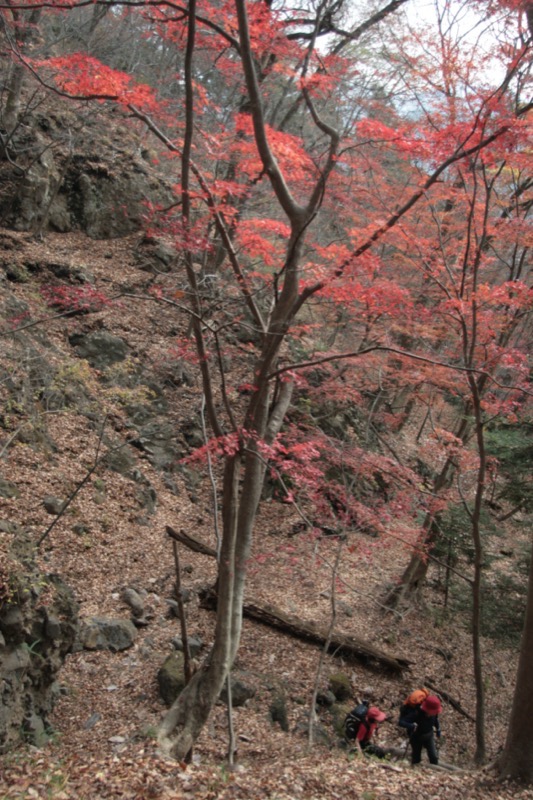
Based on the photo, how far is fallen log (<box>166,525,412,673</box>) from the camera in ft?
27.5

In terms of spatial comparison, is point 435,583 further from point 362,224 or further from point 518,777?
point 362,224

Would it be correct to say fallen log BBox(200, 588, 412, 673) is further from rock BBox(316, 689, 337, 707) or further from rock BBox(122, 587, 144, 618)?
rock BBox(122, 587, 144, 618)

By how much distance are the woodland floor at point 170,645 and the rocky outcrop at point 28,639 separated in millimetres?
292

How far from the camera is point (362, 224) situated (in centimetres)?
1251

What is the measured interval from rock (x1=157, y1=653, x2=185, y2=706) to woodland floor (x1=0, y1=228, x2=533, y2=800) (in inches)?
5.2

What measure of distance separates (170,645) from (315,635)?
244 cm

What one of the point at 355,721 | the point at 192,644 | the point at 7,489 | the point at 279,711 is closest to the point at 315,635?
the point at 279,711

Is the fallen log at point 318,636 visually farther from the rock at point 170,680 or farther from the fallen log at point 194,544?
the rock at point 170,680

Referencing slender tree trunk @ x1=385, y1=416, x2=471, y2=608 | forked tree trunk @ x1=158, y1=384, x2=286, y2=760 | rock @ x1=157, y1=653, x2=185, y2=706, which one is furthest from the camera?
slender tree trunk @ x1=385, y1=416, x2=471, y2=608

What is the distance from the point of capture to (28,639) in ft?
16.8

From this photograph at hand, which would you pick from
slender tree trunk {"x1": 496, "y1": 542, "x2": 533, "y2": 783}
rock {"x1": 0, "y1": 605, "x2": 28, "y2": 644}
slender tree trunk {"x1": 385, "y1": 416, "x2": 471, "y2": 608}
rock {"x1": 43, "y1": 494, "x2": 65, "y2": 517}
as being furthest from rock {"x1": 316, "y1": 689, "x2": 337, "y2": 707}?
rock {"x1": 43, "y1": 494, "x2": 65, "y2": 517}

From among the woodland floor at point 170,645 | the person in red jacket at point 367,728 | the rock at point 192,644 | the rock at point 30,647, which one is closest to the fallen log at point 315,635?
the woodland floor at point 170,645

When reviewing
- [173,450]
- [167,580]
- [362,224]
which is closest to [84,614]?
[167,580]

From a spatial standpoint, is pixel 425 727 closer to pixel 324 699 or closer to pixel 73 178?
pixel 324 699
